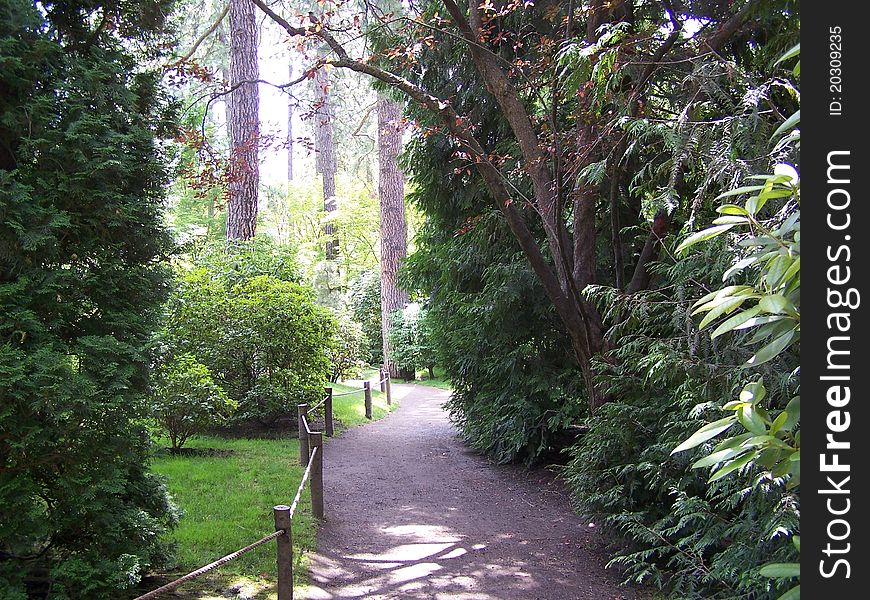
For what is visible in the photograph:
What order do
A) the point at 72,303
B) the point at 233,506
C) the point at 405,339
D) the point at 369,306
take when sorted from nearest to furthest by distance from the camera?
the point at 72,303 < the point at 233,506 < the point at 405,339 < the point at 369,306

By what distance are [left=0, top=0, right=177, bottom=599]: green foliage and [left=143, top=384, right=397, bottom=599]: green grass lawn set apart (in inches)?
31.5

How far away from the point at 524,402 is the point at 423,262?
3.57m

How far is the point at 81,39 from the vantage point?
4.52 m

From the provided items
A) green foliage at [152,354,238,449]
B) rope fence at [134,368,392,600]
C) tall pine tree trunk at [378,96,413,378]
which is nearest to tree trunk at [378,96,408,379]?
tall pine tree trunk at [378,96,413,378]

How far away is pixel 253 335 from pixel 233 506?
17.7ft

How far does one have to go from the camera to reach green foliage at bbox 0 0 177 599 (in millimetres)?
3816

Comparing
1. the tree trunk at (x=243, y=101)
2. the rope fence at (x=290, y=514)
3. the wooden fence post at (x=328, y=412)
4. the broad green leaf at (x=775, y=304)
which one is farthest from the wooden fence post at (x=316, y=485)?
the tree trunk at (x=243, y=101)

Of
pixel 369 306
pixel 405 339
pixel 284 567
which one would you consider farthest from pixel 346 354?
pixel 369 306

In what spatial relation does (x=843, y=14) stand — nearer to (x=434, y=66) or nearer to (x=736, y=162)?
(x=736, y=162)

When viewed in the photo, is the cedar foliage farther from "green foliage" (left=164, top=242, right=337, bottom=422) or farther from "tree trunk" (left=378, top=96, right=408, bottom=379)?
"tree trunk" (left=378, top=96, right=408, bottom=379)

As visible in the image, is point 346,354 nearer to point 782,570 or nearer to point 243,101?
point 243,101

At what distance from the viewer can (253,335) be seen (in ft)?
40.1

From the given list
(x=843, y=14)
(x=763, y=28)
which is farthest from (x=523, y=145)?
(x=843, y=14)

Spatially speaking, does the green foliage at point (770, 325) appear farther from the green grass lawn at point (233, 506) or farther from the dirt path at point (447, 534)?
the dirt path at point (447, 534)
